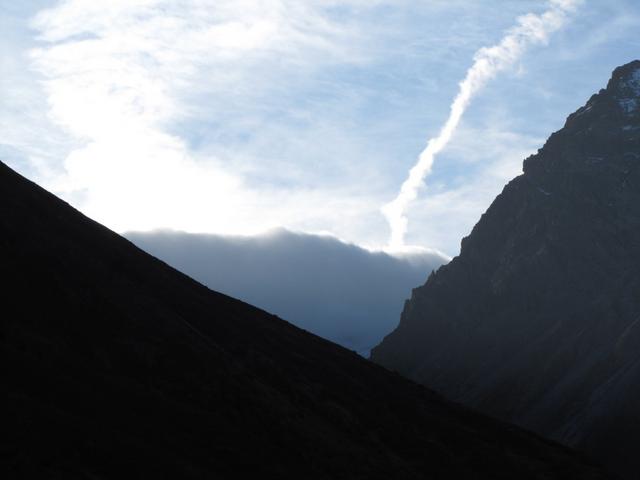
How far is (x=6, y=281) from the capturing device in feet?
Answer: 203

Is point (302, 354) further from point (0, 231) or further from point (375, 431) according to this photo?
point (0, 231)

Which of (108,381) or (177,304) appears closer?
(108,381)

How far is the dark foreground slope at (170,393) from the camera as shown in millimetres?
43375

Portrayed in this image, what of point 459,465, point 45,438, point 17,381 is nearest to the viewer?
point 45,438

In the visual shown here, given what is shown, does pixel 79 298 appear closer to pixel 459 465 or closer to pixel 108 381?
pixel 108 381

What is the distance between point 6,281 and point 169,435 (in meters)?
22.0

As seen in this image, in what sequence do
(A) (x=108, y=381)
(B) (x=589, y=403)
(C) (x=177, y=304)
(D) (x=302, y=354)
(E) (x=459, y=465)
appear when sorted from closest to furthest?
(A) (x=108, y=381) → (E) (x=459, y=465) → (C) (x=177, y=304) → (D) (x=302, y=354) → (B) (x=589, y=403)

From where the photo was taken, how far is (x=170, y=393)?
59.2 meters

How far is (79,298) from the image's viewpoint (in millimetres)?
67062

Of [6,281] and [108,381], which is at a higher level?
[6,281]

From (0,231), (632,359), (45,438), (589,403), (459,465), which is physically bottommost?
(45,438)

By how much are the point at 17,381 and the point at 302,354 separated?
177ft

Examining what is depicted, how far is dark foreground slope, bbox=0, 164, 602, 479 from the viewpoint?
43.4 metres

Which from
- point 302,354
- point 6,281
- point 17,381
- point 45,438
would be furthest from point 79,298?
point 302,354
